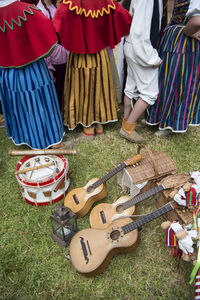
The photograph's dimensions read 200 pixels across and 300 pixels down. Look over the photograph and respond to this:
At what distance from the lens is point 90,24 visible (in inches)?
82.0

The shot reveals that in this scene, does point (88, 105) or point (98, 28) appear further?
point (88, 105)

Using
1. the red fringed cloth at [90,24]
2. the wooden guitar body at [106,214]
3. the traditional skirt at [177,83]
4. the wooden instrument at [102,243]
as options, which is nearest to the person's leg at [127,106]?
the traditional skirt at [177,83]

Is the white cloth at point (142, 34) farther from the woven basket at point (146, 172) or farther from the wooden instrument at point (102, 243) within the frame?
the wooden instrument at point (102, 243)

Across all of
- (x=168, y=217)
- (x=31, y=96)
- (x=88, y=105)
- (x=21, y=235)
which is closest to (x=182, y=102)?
(x=88, y=105)

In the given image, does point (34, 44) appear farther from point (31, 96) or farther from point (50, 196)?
point (50, 196)

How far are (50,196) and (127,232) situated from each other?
758 millimetres

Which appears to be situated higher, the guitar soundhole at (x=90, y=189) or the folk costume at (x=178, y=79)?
the folk costume at (x=178, y=79)

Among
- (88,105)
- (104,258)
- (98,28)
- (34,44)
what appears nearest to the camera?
(104,258)

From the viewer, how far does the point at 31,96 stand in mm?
2160

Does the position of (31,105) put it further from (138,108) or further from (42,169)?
(138,108)

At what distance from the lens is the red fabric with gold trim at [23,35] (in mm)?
1822

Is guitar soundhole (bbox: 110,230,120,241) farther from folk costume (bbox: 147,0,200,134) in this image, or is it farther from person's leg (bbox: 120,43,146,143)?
folk costume (bbox: 147,0,200,134)

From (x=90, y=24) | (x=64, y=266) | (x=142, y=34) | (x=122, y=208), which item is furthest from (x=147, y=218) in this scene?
(x=90, y=24)

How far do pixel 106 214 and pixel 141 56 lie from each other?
147cm
